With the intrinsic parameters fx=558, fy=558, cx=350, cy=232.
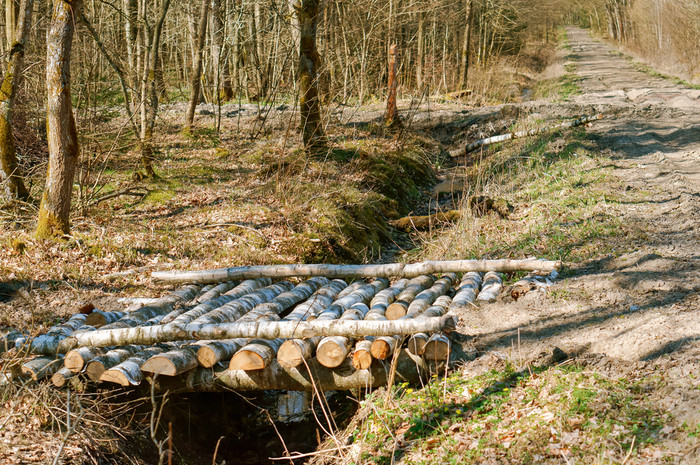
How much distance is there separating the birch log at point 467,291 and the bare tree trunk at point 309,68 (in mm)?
5806

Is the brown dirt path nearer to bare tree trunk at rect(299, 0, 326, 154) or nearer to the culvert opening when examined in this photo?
the culvert opening

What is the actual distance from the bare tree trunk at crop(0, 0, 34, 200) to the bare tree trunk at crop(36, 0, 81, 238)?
4.65 feet

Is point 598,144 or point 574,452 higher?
point 598,144

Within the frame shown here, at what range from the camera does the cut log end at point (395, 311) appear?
6.27m

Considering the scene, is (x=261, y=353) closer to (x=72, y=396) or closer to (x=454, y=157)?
(x=72, y=396)

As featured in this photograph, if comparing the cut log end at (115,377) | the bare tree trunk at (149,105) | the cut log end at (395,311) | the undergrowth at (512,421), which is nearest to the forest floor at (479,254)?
the undergrowth at (512,421)

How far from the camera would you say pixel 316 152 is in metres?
12.5

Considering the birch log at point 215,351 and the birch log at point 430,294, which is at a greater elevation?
the birch log at point 430,294

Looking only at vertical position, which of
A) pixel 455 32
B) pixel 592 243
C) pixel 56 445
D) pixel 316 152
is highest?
pixel 455 32

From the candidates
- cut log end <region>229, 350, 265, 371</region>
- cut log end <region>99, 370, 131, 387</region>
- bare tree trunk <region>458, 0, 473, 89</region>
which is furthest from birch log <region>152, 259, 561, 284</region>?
bare tree trunk <region>458, 0, 473, 89</region>

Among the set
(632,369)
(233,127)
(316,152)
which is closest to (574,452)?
(632,369)

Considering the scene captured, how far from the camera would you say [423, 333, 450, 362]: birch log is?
521cm

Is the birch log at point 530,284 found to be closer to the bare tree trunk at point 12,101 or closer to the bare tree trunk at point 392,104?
the bare tree trunk at point 12,101

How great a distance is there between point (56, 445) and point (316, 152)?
29.3ft
